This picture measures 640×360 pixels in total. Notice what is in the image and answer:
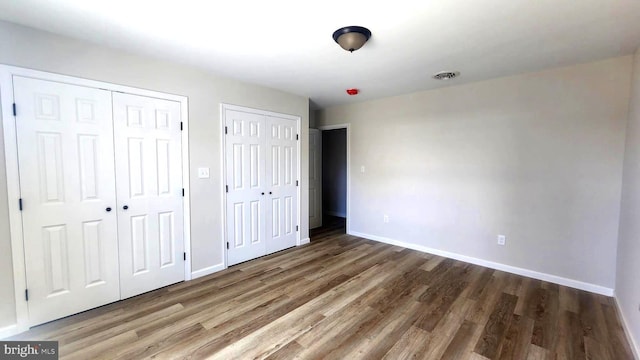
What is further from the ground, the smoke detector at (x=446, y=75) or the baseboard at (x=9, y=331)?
the smoke detector at (x=446, y=75)

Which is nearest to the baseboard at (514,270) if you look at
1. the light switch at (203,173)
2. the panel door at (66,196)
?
the light switch at (203,173)

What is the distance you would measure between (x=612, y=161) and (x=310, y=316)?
10.9 ft

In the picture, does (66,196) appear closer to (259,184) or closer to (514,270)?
(259,184)

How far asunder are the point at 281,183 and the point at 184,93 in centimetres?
174

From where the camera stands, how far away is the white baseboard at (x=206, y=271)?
120 inches

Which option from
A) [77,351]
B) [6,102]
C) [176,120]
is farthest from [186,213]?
[6,102]

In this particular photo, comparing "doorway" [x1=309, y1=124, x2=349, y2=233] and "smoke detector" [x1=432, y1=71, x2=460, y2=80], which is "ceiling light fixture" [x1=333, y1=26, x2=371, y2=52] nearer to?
"smoke detector" [x1=432, y1=71, x2=460, y2=80]

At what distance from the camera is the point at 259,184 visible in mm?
3676

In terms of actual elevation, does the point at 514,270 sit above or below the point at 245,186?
below

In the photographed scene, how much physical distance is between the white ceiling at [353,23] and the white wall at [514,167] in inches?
14.7

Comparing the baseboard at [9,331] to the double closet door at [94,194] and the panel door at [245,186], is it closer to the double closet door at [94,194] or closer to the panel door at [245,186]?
the double closet door at [94,194]

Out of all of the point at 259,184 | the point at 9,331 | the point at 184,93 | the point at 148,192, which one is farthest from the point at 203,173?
the point at 9,331

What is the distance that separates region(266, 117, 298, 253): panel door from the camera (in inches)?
150

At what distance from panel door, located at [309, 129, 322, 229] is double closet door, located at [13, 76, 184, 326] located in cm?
268
